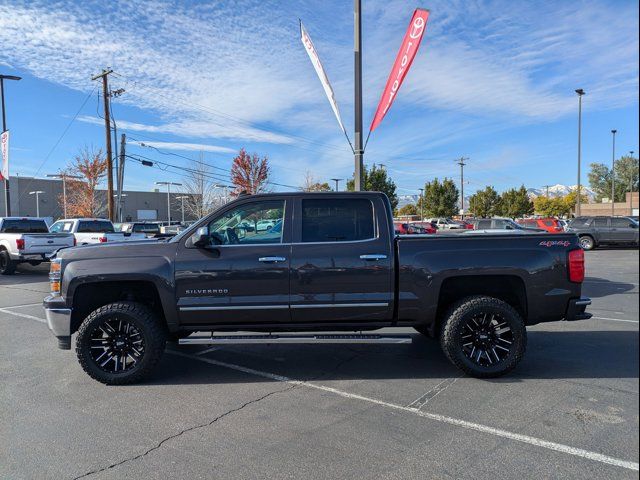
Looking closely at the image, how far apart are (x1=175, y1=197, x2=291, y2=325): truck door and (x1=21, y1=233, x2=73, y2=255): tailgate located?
12.3 m

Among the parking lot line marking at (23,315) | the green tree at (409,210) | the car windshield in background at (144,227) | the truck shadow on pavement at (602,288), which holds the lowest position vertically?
the parking lot line marking at (23,315)

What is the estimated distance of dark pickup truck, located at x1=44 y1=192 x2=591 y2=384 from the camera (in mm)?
5000

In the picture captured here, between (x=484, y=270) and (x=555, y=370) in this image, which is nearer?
(x=484, y=270)

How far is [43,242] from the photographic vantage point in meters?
15.2

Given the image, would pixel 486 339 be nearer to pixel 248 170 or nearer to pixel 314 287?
pixel 314 287

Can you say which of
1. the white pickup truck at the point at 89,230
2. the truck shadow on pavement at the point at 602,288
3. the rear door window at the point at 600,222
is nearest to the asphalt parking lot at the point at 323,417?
the truck shadow on pavement at the point at 602,288

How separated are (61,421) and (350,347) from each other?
354 cm

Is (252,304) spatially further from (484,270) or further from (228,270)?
(484,270)

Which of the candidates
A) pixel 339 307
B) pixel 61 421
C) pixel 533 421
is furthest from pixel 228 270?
pixel 533 421

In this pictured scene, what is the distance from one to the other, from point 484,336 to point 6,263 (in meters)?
16.3

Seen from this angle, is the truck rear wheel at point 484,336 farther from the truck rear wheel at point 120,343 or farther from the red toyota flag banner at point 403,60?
the red toyota flag banner at point 403,60

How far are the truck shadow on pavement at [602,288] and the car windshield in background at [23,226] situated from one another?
17.1m

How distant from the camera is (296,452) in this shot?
357 centimetres

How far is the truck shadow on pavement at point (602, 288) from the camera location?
10.6 meters
